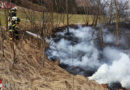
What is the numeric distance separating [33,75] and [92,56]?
11.4 feet

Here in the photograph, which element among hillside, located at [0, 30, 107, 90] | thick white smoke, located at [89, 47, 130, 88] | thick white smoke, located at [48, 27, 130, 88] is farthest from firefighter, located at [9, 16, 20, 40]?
thick white smoke, located at [89, 47, 130, 88]

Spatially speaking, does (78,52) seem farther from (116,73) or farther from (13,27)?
(13,27)

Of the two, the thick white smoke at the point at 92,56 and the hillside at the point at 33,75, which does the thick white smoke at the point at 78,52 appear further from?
the hillside at the point at 33,75

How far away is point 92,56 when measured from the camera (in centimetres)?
834

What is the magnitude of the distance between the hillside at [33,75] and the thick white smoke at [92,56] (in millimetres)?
750

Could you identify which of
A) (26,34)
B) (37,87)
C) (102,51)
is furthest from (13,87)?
(102,51)

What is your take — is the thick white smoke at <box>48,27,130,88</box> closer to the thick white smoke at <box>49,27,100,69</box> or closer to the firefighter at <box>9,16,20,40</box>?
the thick white smoke at <box>49,27,100,69</box>

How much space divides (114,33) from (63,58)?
464cm

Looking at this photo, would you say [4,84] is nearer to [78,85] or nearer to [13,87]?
[13,87]

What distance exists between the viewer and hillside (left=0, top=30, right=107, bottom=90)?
18.2ft

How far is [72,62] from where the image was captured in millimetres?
7777

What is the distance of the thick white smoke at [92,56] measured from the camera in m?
6.46

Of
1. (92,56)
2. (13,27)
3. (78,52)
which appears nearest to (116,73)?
(92,56)

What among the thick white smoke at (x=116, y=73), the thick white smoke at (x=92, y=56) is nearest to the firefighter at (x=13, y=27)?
the thick white smoke at (x=92, y=56)
